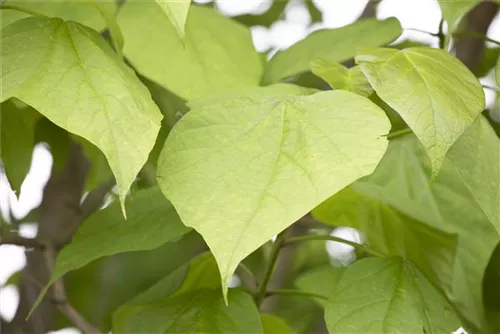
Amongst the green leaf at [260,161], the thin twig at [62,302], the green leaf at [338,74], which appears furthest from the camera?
the thin twig at [62,302]

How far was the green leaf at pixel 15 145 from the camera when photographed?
2.02 ft

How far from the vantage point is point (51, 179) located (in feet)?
3.15

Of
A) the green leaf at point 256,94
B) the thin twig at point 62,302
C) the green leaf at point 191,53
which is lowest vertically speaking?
the thin twig at point 62,302

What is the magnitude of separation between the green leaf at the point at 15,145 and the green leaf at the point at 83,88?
0.44 feet

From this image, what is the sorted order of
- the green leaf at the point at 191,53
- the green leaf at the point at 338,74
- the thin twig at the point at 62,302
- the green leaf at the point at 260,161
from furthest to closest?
the thin twig at the point at 62,302 → the green leaf at the point at 191,53 → the green leaf at the point at 338,74 → the green leaf at the point at 260,161

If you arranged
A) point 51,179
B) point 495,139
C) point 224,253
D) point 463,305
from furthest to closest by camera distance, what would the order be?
1. point 51,179
2. point 463,305
3. point 495,139
4. point 224,253

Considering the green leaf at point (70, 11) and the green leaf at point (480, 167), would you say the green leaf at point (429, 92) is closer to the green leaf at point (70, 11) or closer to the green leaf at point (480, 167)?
the green leaf at point (480, 167)

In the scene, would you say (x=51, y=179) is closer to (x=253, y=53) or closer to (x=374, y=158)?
(x=253, y=53)

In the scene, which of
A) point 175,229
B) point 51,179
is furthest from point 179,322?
point 51,179

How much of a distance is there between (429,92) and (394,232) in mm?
224

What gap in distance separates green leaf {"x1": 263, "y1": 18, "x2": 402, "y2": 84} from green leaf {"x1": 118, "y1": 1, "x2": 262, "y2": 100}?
0.07ft

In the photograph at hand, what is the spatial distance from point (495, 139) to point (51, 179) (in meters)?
0.60

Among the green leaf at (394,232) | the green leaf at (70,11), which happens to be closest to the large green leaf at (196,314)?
the green leaf at (394,232)

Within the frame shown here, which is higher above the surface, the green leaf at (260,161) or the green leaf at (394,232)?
the green leaf at (260,161)
